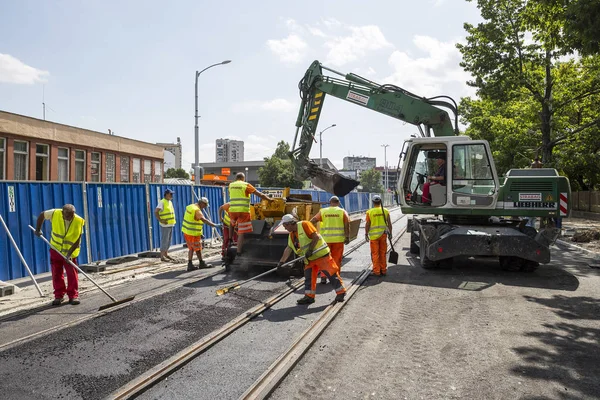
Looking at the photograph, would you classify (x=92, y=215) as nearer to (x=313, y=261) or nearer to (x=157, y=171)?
(x=313, y=261)

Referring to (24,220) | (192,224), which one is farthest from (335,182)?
(24,220)

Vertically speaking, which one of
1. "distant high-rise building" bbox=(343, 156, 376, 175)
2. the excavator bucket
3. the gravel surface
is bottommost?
the gravel surface

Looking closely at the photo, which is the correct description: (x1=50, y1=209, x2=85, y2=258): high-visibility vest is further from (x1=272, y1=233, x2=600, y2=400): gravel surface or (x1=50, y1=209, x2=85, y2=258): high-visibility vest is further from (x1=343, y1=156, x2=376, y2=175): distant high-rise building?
(x1=343, y1=156, x2=376, y2=175): distant high-rise building

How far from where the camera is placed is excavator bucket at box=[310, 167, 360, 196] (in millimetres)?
10273

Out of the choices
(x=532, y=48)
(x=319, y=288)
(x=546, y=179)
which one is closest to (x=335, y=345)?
(x=319, y=288)

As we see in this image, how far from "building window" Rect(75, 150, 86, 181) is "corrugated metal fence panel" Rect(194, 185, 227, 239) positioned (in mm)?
13485

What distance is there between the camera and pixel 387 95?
10391 mm

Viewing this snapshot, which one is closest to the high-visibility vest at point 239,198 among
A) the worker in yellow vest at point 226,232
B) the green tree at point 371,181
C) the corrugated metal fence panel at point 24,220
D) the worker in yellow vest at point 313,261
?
the worker in yellow vest at point 226,232

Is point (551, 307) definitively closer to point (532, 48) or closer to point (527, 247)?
point (527, 247)

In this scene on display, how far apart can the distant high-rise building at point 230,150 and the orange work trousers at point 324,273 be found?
13271cm

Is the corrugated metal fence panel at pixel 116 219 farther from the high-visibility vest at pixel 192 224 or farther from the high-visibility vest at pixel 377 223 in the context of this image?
the high-visibility vest at pixel 377 223

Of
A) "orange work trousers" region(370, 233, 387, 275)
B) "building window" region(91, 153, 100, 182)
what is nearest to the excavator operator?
"orange work trousers" region(370, 233, 387, 275)

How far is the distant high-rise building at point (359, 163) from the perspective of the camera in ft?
569

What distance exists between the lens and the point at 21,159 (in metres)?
21.0
